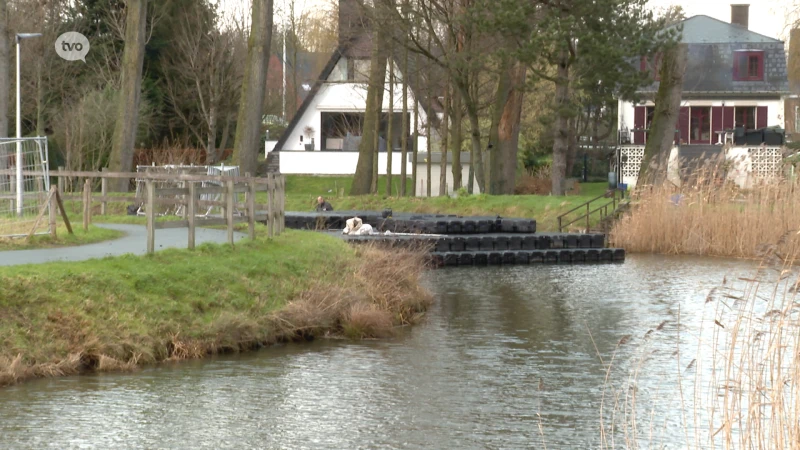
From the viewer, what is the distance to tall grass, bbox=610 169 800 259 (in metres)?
33.1

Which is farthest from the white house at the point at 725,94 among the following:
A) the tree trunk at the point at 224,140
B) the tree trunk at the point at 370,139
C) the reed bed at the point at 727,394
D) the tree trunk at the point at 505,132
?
the reed bed at the point at 727,394

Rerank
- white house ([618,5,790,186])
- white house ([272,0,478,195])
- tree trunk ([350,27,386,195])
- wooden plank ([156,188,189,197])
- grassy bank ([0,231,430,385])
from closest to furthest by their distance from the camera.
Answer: grassy bank ([0,231,430,385])
wooden plank ([156,188,189,197])
tree trunk ([350,27,386,195])
white house ([272,0,478,195])
white house ([618,5,790,186])

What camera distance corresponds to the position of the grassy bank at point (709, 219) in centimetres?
3306

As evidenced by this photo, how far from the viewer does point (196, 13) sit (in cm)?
6275

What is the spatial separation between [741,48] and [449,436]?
6234cm

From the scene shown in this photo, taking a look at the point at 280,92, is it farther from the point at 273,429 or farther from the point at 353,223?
the point at 273,429

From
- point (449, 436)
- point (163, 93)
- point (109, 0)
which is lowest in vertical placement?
point (449, 436)

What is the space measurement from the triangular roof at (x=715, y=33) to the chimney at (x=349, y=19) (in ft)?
84.6

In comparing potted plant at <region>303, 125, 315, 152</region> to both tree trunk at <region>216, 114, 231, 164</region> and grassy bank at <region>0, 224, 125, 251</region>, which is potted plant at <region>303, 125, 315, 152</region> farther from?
grassy bank at <region>0, 224, 125, 251</region>

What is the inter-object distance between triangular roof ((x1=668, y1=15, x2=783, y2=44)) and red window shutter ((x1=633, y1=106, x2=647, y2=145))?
547cm

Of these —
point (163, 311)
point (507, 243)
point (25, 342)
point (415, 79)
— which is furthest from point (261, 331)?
point (415, 79)

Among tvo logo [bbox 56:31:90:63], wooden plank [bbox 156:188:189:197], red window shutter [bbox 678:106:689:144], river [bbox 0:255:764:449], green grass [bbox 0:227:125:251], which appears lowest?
river [bbox 0:255:764:449]

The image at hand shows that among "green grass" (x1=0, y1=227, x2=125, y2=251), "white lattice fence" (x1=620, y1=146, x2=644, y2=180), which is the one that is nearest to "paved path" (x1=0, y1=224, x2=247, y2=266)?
"green grass" (x1=0, y1=227, x2=125, y2=251)

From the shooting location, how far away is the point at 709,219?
35469 mm
